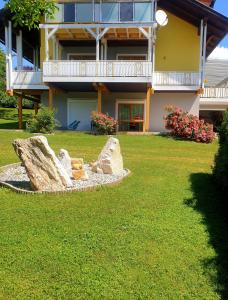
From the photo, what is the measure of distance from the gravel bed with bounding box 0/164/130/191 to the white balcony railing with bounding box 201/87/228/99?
1611 cm

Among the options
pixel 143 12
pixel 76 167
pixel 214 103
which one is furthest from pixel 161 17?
pixel 76 167

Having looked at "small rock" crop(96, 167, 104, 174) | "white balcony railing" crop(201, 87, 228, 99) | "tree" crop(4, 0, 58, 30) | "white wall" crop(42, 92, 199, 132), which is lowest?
"small rock" crop(96, 167, 104, 174)

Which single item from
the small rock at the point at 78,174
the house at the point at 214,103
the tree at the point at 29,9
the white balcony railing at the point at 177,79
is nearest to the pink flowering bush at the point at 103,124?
the white balcony railing at the point at 177,79

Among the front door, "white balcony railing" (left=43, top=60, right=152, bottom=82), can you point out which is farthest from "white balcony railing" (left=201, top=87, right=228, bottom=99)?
"white balcony railing" (left=43, top=60, right=152, bottom=82)

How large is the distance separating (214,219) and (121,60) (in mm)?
15468

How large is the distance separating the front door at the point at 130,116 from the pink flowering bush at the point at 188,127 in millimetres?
4729

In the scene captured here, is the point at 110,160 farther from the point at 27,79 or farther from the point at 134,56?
the point at 134,56

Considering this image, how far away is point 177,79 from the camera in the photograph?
22.2m

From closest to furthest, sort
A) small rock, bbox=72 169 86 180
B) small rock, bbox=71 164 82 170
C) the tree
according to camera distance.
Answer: the tree
small rock, bbox=72 169 86 180
small rock, bbox=71 164 82 170

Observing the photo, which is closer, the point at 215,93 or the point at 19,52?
the point at 19,52

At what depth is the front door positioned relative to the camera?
78.8ft

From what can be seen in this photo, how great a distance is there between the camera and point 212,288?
478 centimetres

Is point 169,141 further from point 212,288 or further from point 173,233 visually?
point 212,288

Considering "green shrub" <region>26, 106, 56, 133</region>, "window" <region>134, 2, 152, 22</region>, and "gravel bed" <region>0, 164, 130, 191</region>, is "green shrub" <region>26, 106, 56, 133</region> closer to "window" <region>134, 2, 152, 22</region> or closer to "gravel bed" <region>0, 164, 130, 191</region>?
"window" <region>134, 2, 152, 22</region>
